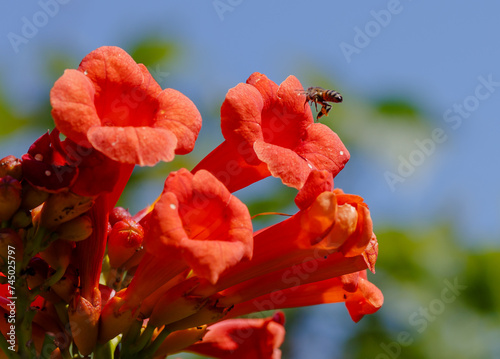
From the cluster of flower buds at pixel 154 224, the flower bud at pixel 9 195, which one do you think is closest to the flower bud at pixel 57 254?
the cluster of flower buds at pixel 154 224

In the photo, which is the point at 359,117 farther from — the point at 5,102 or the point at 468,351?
the point at 5,102

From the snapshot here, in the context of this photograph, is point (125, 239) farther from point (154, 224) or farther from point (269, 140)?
A: point (269, 140)

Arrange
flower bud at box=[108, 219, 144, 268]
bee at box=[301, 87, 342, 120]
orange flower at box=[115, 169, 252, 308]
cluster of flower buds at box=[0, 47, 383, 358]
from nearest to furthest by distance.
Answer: orange flower at box=[115, 169, 252, 308], cluster of flower buds at box=[0, 47, 383, 358], flower bud at box=[108, 219, 144, 268], bee at box=[301, 87, 342, 120]

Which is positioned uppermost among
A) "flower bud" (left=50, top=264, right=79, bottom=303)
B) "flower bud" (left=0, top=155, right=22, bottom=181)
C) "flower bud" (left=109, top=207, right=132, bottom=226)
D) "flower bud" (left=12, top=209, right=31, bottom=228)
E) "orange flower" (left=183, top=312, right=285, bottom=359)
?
"flower bud" (left=0, top=155, right=22, bottom=181)

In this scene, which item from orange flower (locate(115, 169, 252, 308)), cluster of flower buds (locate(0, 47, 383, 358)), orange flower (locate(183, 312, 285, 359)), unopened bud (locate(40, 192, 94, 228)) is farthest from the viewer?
orange flower (locate(183, 312, 285, 359))

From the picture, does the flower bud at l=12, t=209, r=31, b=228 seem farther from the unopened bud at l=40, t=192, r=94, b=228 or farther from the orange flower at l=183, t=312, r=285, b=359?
the orange flower at l=183, t=312, r=285, b=359

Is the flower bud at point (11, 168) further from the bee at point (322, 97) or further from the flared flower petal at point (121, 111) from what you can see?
the bee at point (322, 97)

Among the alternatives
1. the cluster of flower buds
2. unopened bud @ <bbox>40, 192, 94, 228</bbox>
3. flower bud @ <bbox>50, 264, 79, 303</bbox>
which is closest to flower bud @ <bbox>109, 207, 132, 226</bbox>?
the cluster of flower buds
